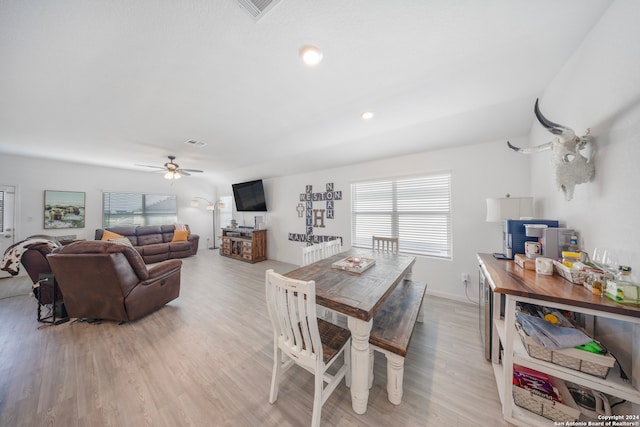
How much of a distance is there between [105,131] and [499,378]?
17.8 feet

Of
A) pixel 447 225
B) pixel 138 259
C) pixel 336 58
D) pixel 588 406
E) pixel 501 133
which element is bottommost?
pixel 588 406

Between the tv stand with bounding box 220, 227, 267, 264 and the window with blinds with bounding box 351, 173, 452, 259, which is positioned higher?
the window with blinds with bounding box 351, 173, 452, 259

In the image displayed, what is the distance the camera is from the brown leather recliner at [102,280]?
2.23 metres

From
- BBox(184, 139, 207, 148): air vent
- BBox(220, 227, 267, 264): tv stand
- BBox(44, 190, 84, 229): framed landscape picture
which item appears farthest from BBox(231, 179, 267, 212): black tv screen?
BBox(44, 190, 84, 229): framed landscape picture

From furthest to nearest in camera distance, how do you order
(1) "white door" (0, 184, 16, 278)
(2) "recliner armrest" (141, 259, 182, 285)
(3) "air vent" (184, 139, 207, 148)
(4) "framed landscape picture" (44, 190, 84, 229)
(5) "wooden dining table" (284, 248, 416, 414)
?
(4) "framed landscape picture" (44, 190, 84, 229) → (1) "white door" (0, 184, 16, 278) → (3) "air vent" (184, 139, 207, 148) → (2) "recliner armrest" (141, 259, 182, 285) → (5) "wooden dining table" (284, 248, 416, 414)

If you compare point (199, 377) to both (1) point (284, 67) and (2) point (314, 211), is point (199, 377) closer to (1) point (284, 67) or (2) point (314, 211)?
(1) point (284, 67)

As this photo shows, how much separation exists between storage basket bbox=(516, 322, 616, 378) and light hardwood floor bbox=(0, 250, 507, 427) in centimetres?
57

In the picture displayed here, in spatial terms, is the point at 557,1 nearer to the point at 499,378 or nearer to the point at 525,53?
the point at 525,53

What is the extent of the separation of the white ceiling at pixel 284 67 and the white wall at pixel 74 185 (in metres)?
2.10

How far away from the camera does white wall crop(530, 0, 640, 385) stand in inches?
38.6

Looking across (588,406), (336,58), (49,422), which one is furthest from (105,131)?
(588,406)

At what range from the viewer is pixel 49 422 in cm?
130

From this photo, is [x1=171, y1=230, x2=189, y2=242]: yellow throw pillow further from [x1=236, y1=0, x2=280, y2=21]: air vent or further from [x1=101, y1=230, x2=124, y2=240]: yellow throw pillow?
[x1=236, y1=0, x2=280, y2=21]: air vent

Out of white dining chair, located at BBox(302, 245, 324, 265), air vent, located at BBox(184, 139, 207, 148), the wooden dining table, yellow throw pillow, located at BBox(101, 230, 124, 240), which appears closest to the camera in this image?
the wooden dining table
